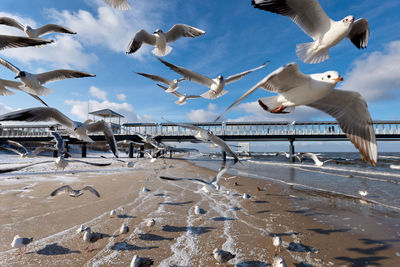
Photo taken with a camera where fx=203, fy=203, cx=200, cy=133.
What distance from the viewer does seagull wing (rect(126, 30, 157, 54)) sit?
5.32 metres

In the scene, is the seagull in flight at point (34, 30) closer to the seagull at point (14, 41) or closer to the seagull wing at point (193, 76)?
the seagull at point (14, 41)

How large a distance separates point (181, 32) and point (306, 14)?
4.65 m

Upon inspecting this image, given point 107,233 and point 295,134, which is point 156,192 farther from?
point 295,134

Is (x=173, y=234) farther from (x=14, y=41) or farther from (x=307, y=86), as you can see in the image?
(x=14, y=41)

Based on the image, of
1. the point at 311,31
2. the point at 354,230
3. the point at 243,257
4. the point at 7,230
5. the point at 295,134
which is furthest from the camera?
the point at 295,134

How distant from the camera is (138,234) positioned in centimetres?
421

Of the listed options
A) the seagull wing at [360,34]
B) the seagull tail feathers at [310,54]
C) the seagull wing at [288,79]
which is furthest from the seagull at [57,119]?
the seagull wing at [360,34]

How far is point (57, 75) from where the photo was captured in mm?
5105

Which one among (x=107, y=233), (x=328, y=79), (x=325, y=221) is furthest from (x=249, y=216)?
(x=328, y=79)

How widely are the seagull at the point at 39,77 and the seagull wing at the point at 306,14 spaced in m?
3.62

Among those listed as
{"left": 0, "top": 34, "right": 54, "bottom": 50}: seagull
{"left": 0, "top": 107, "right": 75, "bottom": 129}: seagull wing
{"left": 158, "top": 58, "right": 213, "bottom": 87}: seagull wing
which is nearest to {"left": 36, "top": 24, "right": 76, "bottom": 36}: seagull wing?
{"left": 0, "top": 107, "right": 75, "bottom": 129}: seagull wing

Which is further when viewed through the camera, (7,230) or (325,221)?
(325,221)

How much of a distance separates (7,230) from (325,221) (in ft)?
24.4

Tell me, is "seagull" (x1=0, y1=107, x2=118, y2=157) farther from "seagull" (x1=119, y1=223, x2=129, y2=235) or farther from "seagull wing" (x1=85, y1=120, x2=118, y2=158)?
"seagull" (x1=119, y1=223, x2=129, y2=235)
